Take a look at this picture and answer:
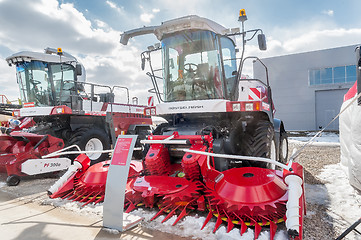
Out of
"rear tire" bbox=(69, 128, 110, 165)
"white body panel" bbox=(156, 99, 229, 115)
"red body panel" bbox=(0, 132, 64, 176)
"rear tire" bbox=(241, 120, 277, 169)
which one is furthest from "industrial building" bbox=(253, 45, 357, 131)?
"red body panel" bbox=(0, 132, 64, 176)

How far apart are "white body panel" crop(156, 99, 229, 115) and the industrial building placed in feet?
63.8

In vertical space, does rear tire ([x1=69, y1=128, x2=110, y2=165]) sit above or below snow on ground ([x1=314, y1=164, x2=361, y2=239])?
above

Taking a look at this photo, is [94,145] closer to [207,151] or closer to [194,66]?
[194,66]

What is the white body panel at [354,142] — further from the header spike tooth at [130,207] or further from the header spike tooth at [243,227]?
the header spike tooth at [130,207]

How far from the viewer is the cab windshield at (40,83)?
6621 millimetres

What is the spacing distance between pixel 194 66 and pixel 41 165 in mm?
3611

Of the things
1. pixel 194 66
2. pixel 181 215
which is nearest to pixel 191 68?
pixel 194 66

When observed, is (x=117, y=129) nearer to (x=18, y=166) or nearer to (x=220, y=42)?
(x=18, y=166)

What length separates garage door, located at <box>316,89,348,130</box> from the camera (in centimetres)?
1955

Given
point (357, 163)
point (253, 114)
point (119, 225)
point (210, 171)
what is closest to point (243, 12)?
point (253, 114)

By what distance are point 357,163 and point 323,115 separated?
1864cm

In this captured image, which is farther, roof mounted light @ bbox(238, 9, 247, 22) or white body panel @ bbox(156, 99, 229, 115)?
roof mounted light @ bbox(238, 9, 247, 22)

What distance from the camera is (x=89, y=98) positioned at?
7.06 m

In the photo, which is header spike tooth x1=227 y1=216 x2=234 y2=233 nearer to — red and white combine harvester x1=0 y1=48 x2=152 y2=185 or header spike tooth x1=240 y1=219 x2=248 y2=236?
header spike tooth x1=240 y1=219 x2=248 y2=236
